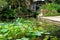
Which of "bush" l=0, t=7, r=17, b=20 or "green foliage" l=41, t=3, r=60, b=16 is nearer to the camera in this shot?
"green foliage" l=41, t=3, r=60, b=16

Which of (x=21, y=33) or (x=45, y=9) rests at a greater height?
(x=21, y=33)

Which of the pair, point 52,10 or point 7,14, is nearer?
point 52,10

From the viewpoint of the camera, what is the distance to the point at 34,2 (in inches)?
1030

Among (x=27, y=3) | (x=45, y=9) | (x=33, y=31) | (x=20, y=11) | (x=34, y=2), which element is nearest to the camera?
(x=33, y=31)

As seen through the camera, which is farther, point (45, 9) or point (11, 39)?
point (45, 9)

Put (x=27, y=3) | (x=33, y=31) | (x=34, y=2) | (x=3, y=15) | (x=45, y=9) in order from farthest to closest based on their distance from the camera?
(x=34, y=2) < (x=27, y=3) < (x=3, y=15) < (x=45, y=9) < (x=33, y=31)

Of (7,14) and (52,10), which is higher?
(52,10)

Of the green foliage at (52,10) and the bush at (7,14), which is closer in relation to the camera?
the green foliage at (52,10)

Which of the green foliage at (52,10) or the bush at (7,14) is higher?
the green foliage at (52,10)

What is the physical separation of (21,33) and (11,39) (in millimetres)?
196

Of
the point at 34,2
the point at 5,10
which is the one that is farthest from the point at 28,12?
the point at 34,2

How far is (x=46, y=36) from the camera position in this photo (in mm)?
3342

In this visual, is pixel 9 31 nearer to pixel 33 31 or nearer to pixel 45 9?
pixel 33 31

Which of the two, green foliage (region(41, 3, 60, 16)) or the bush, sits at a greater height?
green foliage (region(41, 3, 60, 16))
